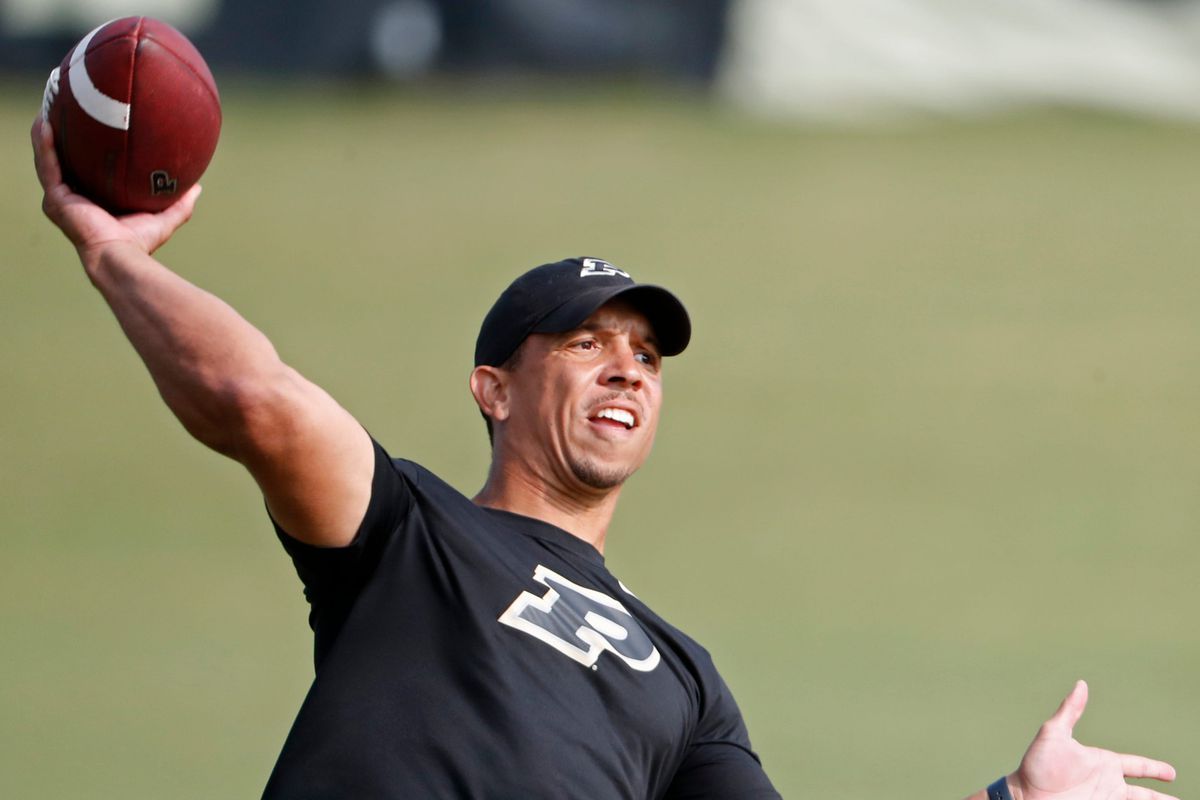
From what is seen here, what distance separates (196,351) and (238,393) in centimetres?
8

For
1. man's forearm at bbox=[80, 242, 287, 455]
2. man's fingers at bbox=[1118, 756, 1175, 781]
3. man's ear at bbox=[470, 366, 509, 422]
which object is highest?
man's ear at bbox=[470, 366, 509, 422]

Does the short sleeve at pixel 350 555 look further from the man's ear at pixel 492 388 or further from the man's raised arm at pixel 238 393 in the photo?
the man's ear at pixel 492 388

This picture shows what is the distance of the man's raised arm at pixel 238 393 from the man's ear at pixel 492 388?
76 cm

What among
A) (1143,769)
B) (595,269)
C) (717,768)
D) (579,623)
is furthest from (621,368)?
(1143,769)

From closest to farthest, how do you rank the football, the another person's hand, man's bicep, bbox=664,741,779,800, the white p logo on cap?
1. the another person's hand
2. the football
3. man's bicep, bbox=664,741,779,800
4. the white p logo on cap

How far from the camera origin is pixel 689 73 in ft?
37.7

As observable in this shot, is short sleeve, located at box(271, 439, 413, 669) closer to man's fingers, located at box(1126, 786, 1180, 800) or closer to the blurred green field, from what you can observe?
man's fingers, located at box(1126, 786, 1180, 800)

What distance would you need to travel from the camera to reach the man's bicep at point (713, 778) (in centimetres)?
303

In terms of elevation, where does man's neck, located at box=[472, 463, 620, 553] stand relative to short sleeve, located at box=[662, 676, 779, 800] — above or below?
above

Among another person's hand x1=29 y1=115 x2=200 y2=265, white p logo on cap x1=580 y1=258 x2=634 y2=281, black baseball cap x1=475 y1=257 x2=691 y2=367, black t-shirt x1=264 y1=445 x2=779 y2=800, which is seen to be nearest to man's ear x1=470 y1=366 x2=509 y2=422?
black baseball cap x1=475 y1=257 x2=691 y2=367

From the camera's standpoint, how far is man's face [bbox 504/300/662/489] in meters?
3.19

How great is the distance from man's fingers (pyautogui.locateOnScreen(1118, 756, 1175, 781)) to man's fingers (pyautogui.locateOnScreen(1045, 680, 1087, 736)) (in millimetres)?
109

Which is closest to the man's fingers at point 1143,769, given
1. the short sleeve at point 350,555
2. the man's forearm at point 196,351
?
the short sleeve at point 350,555

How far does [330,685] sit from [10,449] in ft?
23.3
